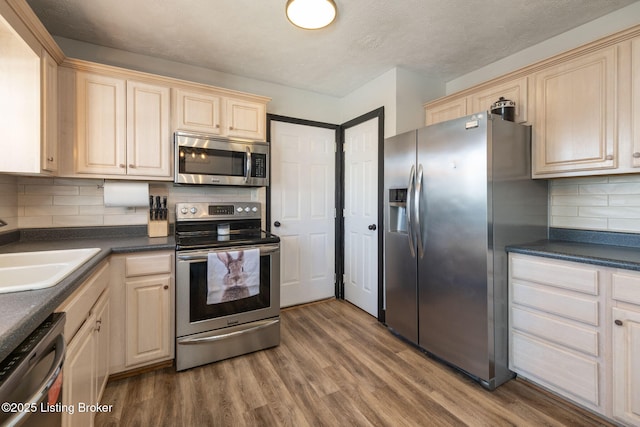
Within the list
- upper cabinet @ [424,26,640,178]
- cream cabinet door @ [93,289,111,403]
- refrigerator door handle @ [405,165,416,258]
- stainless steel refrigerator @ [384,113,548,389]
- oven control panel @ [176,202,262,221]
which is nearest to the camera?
cream cabinet door @ [93,289,111,403]

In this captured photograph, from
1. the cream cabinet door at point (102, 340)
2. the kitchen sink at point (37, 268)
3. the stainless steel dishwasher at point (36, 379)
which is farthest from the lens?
the cream cabinet door at point (102, 340)

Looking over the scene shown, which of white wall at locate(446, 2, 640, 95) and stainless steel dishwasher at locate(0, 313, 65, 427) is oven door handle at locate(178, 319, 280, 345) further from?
white wall at locate(446, 2, 640, 95)

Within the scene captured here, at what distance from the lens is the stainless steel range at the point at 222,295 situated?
6.56 feet

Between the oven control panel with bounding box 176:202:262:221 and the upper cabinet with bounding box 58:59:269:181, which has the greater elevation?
the upper cabinet with bounding box 58:59:269:181

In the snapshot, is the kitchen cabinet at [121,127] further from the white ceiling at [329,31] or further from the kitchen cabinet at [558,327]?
the kitchen cabinet at [558,327]

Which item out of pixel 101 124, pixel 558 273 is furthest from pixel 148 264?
pixel 558 273

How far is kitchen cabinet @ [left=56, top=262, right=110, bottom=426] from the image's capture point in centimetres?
111

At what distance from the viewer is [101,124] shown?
2059mm

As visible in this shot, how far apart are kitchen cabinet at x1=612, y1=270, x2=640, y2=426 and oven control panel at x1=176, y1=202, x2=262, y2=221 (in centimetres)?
263

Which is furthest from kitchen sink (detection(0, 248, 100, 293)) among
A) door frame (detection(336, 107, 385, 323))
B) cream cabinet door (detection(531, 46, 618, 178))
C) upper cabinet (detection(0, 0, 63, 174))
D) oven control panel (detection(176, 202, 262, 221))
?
cream cabinet door (detection(531, 46, 618, 178))

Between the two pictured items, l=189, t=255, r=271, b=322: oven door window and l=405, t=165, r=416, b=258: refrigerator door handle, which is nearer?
l=189, t=255, r=271, b=322: oven door window

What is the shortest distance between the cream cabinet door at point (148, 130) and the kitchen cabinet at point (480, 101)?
242cm

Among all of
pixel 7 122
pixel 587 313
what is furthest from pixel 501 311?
pixel 7 122

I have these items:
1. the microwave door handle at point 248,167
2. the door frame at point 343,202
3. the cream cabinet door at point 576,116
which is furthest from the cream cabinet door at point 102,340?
the cream cabinet door at point 576,116
